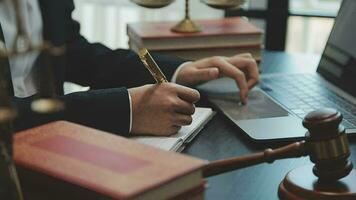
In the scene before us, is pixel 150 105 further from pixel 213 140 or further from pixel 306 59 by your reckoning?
pixel 306 59

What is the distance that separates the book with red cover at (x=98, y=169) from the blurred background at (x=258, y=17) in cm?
148

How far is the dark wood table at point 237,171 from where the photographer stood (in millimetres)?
951

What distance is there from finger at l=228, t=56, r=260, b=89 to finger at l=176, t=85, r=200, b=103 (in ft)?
0.82

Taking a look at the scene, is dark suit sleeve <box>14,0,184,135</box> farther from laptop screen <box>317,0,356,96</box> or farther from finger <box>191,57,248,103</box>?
laptop screen <box>317,0,356,96</box>

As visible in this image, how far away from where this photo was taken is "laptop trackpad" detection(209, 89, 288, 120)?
1.26 meters

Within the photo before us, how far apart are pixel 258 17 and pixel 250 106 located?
1006mm

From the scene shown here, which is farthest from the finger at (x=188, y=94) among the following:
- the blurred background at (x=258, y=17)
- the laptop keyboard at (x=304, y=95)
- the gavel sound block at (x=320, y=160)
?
the blurred background at (x=258, y=17)

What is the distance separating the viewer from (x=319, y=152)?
860 mm

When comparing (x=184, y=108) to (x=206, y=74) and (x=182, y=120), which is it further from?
(x=206, y=74)

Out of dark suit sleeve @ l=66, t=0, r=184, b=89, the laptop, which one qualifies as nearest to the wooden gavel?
the laptop

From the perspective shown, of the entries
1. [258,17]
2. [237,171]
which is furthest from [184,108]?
[258,17]

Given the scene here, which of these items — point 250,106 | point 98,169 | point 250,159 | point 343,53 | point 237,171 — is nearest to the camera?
point 98,169

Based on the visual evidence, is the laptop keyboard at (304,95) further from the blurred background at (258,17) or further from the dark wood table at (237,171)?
the blurred background at (258,17)

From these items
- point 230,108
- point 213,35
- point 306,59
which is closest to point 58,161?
point 230,108
